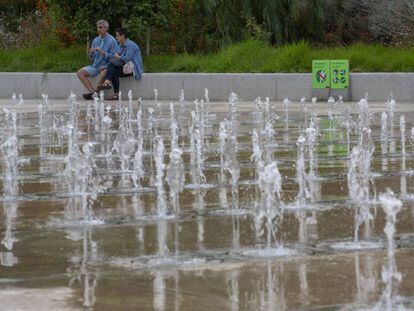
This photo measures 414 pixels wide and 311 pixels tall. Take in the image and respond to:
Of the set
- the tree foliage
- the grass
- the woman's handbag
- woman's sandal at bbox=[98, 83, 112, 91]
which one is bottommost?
woman's sandal at bbox=[98, 83, 112, 91]

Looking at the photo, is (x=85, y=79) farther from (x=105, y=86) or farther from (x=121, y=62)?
(x=121, y=62)

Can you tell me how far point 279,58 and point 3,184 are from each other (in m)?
11.5

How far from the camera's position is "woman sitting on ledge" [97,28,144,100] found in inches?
754

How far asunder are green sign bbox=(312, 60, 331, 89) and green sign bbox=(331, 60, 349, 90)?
8cm

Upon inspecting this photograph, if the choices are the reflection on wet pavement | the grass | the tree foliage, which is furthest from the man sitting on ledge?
the reflection on wet pavement

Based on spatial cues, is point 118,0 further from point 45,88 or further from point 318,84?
point 318,84

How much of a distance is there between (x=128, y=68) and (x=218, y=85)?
1491 millimetres

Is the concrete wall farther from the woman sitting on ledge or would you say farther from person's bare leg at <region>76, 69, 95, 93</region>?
person's bare leg at <region>76, 69, 95, 93</region>

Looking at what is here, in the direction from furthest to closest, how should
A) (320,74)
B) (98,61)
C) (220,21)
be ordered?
(220,21) → (98,61) → (320,74)

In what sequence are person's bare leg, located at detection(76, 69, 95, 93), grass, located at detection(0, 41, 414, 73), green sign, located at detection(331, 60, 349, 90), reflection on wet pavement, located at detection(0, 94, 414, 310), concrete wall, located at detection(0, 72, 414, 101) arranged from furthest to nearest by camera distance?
grass, located at detection(0, 41, 414, 73), person's bare leg, located at detection(76, 69, 95, 93), concrete wall, located at detection(0, 72, 414, 101), green sign, located at detection(331, 60, 349, 90), reflection on wet pavement, located at detection(0, 94, 414, 310)

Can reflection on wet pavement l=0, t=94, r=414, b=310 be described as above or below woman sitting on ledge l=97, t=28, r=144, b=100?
below

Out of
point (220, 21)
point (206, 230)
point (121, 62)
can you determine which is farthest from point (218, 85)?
point (206, 230)

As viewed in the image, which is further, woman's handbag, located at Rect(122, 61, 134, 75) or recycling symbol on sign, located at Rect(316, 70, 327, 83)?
woman's handbag, located at Rect(122, 61, 134, 75)

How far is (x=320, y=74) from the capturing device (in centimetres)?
1862
